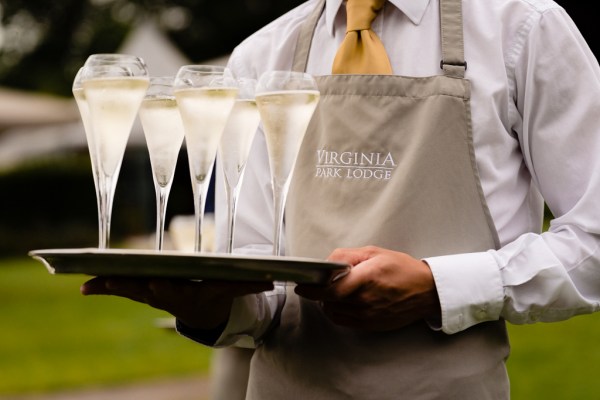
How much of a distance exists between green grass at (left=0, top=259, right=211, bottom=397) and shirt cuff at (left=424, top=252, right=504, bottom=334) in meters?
3.73

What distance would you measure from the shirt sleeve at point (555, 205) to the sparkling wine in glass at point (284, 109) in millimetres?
398

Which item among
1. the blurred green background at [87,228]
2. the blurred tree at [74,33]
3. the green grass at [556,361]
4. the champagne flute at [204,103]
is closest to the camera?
the champagne flute at [204,103]

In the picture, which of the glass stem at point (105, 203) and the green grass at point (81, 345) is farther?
the green grass at point (81, 345)

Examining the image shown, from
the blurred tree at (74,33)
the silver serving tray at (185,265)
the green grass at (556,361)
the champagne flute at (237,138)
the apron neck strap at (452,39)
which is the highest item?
the apron neck strap at (452,39)

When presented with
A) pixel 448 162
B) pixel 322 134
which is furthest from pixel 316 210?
pixel 448 162

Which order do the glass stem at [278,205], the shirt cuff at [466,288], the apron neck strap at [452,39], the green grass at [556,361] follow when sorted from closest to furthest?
1. the glass stem at [278,205]
2. the shirt cuff at [466,288]
3. the apron neck strap at [452,39]
4. the green grass at [556,361]

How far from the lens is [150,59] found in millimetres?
23000

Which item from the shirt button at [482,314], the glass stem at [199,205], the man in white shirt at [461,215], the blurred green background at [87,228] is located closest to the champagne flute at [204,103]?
the glass stem at [199,205]

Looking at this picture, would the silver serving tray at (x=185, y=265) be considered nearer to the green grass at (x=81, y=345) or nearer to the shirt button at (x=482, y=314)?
the shirt button at (x=482, y=314)

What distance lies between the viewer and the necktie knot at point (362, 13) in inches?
89.6

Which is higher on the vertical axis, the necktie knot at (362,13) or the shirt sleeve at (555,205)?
the necktie knot at (362,13)

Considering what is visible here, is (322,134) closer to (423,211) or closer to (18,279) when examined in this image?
(423,211)

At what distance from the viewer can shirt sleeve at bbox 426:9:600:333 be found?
2.09 metres

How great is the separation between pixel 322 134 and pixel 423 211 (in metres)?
0.29
